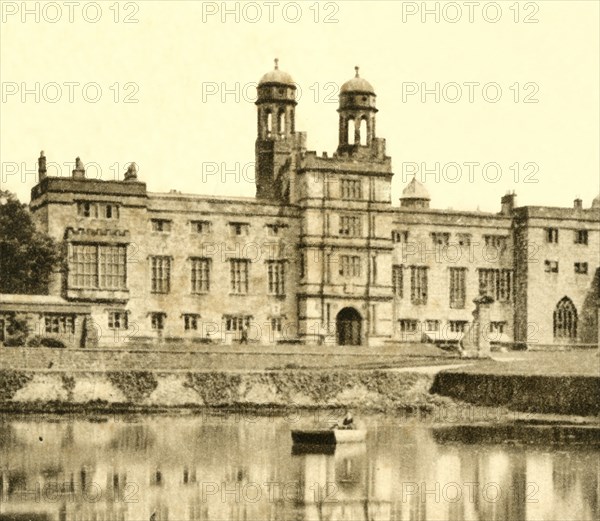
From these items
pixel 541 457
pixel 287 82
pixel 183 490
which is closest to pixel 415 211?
pixel 287 82

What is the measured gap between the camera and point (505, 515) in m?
31.2

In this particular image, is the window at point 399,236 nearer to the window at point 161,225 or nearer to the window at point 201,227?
the window at point 201,227

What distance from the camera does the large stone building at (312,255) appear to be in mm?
72062

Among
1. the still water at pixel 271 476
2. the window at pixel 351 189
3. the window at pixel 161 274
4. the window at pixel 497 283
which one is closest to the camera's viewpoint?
the still water at pixel 271 476

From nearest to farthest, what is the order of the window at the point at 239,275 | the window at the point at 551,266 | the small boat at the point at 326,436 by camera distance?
the small boat at the point at 326,436 → the window at the point at 239,275 → the window at the point at 551,266

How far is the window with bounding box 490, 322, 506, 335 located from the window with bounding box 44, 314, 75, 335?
28.6 m

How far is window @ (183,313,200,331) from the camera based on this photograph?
7425cm

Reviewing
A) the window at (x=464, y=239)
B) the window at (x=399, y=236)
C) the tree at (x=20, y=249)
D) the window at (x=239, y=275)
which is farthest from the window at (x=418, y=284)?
the tree at (x=20, y=249)

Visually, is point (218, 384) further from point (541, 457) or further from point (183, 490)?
point (183, 490)

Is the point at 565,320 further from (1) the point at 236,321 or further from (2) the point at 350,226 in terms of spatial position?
(1) the point at 236,321

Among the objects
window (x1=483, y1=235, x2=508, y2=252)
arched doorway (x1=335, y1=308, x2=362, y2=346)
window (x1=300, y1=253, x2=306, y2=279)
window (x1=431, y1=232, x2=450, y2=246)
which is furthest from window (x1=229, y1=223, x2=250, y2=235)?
window (x1=483, y1=235, x2=508, y2=252)

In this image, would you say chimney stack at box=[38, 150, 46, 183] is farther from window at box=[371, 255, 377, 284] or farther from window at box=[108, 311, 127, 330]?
window at box=[371, 255, 377, 284]

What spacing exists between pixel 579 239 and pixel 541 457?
45862 millimetres

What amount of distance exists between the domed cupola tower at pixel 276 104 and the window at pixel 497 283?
50.1ft
